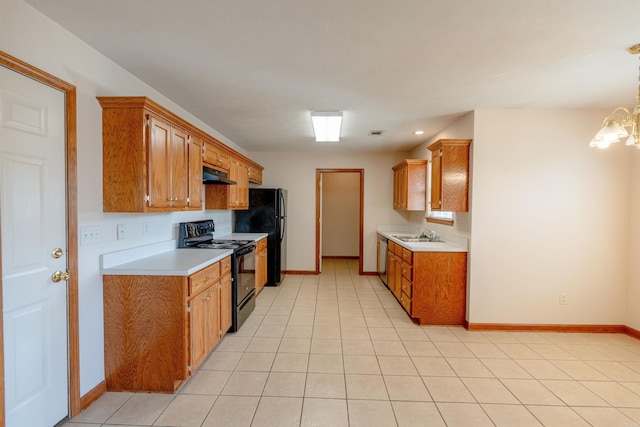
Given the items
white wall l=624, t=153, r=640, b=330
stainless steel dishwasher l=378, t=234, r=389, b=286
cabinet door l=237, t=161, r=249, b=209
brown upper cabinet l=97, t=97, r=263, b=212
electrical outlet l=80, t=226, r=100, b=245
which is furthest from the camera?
stainless steel dishwasher l=378, t=234, r=389, b=286

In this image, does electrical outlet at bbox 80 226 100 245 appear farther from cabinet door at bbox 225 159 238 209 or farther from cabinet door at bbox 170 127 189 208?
cabinet door at bbox 225 159 238 209

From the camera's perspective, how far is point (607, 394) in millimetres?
2158

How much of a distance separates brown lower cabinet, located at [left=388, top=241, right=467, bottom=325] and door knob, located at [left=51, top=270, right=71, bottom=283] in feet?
10.1

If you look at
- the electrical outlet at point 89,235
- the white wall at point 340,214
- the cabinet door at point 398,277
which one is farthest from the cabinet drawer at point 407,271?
the white wall at point 340,214

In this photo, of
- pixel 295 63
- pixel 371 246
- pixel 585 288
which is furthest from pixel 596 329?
pixel 295 63

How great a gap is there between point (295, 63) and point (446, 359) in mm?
2815

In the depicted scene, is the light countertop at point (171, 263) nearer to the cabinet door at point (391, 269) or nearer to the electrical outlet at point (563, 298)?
the cabinet door at point (391, 269)

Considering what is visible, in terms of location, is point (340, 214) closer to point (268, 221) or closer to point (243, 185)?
point (268, 221)

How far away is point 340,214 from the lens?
7.77 m

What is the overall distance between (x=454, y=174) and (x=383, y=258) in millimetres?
2269

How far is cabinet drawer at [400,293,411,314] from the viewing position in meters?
3.53

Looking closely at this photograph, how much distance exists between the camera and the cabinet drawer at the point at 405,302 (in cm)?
353

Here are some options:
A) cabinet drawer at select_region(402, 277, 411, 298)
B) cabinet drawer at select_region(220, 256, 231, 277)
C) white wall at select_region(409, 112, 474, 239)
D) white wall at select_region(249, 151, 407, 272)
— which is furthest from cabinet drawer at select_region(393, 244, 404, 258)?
cabinet drawer at select_region(220, 256, 231, 277)

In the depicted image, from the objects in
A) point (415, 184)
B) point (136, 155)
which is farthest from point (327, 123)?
point (136, 155)
